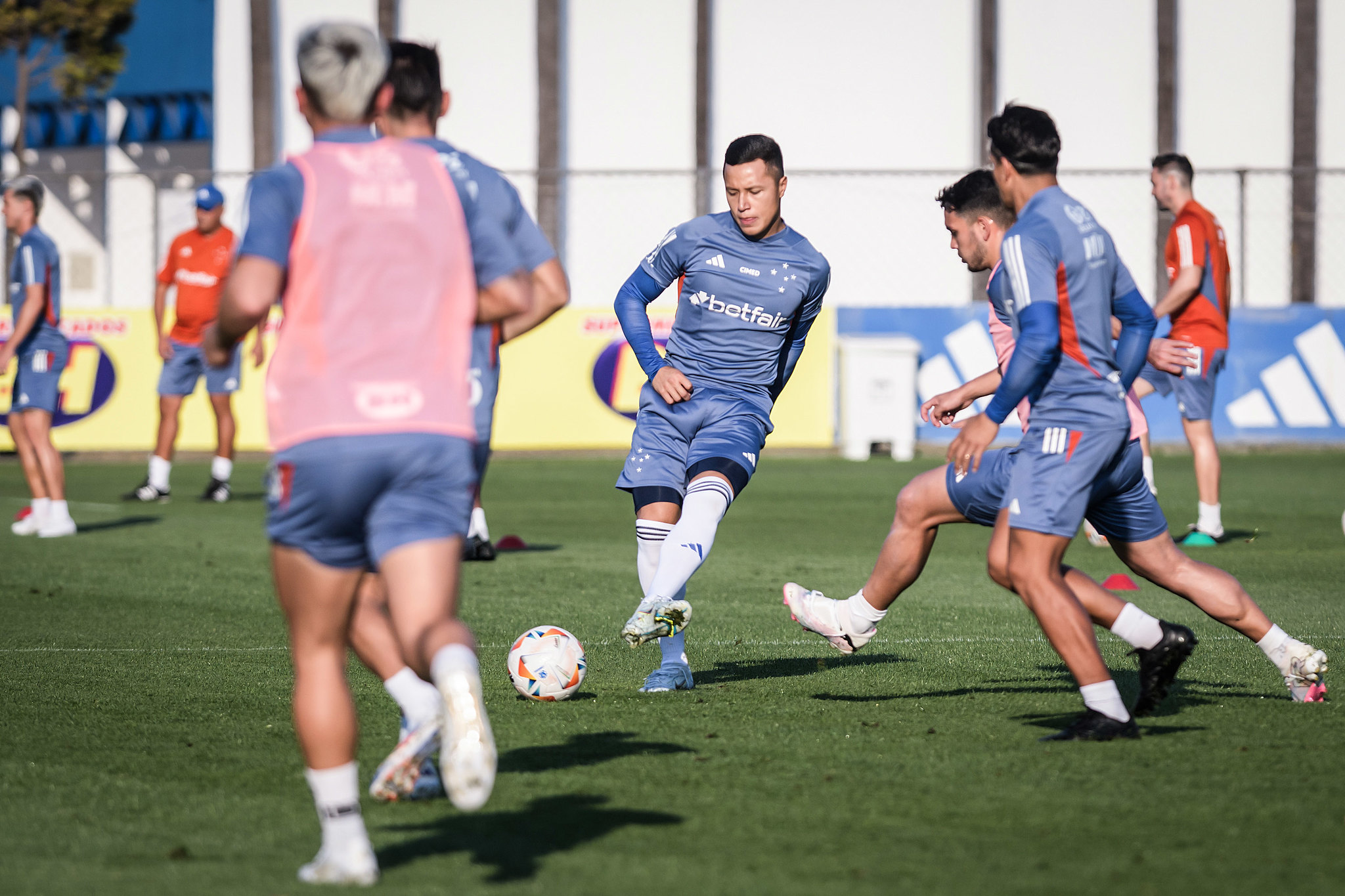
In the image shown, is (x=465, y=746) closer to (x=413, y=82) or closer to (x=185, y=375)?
(x=413, y=82)

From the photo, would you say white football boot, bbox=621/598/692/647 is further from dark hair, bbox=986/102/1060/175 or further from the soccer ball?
dark hair, bbox=986/102/1060/175

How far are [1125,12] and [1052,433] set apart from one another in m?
23.0

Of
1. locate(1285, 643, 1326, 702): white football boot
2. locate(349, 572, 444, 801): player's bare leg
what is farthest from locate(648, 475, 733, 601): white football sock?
locate(1285, 643, 1326, 702): white football boot

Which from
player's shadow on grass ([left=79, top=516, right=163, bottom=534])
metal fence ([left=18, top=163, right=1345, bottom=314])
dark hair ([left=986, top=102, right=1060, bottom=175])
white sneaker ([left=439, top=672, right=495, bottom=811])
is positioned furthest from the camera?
metal fence ([left=18, top=163, right=1345, bottom=314])

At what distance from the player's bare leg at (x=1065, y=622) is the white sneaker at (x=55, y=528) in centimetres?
835

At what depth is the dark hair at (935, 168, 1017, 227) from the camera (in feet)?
17.1

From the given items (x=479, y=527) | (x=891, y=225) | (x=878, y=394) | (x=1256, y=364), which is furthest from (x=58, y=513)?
(x=891, y=225)

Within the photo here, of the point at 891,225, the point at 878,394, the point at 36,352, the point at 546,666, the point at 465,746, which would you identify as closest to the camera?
the point at 465,746

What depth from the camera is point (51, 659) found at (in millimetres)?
6234

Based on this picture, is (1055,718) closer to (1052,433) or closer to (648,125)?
(1052,433)

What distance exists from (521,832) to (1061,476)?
1.95m

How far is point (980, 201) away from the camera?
5.23 m

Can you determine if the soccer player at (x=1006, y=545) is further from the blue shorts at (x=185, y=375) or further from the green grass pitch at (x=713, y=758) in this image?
the blue shorts at (x=185, y=375)

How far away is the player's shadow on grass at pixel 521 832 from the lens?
134 inches
